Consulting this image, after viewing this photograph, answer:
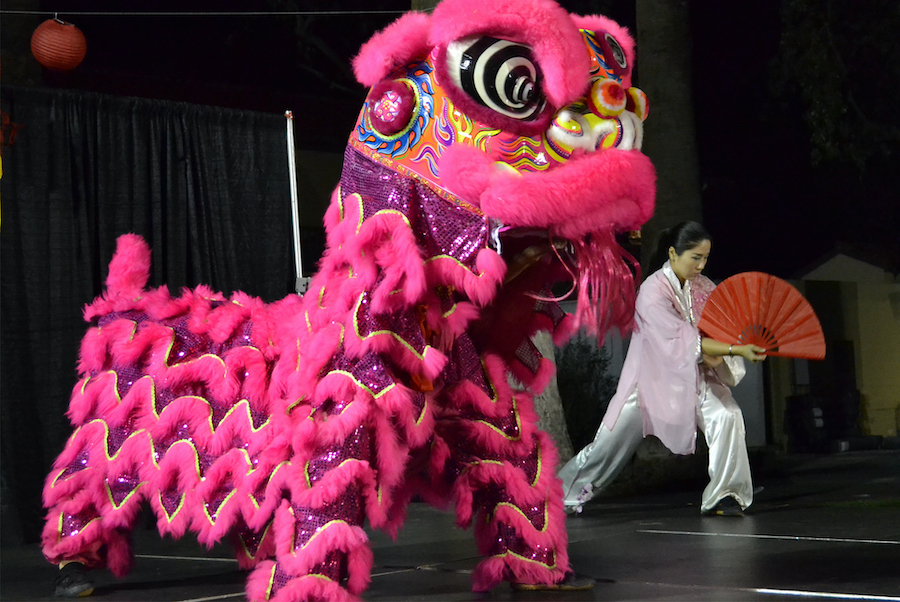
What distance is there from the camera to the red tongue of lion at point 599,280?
2.62 m

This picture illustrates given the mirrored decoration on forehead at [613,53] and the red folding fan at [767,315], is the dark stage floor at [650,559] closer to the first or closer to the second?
the red folding fan at [767,315]

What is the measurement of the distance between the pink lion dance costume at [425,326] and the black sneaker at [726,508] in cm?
228

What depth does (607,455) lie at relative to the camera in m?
5.22

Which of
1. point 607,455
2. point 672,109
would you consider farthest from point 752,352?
point 672,109

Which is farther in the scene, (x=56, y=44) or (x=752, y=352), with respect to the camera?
(x=56, y=44)

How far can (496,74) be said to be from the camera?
2.52 m

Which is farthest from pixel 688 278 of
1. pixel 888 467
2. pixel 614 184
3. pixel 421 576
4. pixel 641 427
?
pixel 888 467

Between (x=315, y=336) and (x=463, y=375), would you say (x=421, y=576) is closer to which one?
(x=463, y=375)

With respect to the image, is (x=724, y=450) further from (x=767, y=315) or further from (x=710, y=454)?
(x=767, y=315)

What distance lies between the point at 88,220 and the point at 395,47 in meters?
2.89

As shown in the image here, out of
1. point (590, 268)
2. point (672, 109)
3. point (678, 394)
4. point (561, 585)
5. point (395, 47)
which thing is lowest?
point (561, 585)

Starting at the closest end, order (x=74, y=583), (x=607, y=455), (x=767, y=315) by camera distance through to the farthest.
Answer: (x=74, y=583) < (x=767, y=315) < (x=607, y=455)

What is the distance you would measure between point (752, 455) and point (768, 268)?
6443mm

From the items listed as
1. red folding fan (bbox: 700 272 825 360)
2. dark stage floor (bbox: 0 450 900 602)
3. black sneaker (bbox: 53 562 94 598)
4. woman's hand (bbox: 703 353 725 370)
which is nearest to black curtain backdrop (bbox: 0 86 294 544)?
dark stage floor (bbox: 0 450 900 602)
